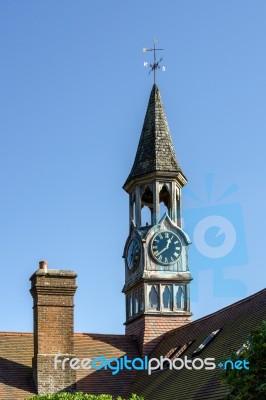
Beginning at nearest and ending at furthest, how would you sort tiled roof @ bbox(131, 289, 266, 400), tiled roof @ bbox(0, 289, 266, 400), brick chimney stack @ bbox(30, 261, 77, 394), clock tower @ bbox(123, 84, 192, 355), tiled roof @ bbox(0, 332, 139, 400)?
tiled roof @ bbox(131, 289, 266, 400) < tiled roof @ bbox(0, 289, 266, 400) < brick chimney stack @ bbox(30, 261, 77, 394) < tiled roof @ bbox(0, 332, 139, 400) < clock tower @ bbox(123, 84, 192, 355)

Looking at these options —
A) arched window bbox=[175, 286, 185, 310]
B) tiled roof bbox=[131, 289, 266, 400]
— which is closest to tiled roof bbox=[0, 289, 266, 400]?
tiled roof bbox=[131, 289, 266, 400]

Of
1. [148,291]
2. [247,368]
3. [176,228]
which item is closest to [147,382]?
[148,291]

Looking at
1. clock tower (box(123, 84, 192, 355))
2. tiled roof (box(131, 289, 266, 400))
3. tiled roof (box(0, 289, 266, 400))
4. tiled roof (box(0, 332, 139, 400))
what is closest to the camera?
tiled roof (box(131, 289, 266, 400))

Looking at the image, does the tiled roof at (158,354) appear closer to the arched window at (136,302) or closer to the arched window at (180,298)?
the arched window at (136,302)

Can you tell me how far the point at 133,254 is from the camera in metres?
35.9

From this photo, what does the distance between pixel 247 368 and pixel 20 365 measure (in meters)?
15.0

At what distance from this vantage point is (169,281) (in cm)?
3475

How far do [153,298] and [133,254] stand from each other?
7.26 ft

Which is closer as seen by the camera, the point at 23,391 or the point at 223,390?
the point at 223,390

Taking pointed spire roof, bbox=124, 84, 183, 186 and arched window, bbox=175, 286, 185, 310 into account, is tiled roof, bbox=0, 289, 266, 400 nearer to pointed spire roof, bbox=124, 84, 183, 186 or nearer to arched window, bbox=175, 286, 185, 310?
arched window, bbox=175, 286, 185, 310

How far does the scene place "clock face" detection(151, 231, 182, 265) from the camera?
34969 millimetres

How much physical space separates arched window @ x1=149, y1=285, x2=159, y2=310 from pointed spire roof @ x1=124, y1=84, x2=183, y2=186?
4895 mm

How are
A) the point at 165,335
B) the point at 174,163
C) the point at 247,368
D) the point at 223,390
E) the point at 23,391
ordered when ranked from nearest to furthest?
the point at 247,368, the point at 223,390, the point at 23,391, the point at 165,335, the point at 174,163

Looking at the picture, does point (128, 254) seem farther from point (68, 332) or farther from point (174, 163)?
point (68, 332)
